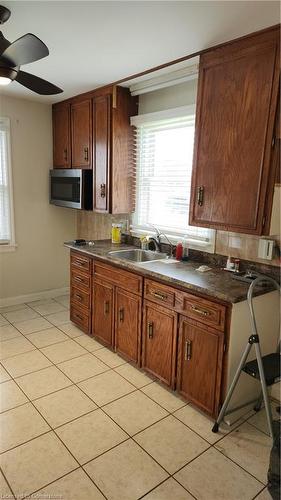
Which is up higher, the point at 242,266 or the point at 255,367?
the point at 242,266

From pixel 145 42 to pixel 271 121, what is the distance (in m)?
0.96

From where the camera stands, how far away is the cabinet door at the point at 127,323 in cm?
→ 260

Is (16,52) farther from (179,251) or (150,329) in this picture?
(150,329)

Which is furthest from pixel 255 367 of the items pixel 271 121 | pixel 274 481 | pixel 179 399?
pixel 271 121

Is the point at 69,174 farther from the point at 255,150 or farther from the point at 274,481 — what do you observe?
the point at 274,481

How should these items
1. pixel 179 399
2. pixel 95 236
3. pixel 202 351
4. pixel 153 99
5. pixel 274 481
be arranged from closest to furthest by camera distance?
pixel 274 481 < pixel 202 351 < pixel 179 399 < pixel 153 99 < pixel 95 236

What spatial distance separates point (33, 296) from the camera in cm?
419

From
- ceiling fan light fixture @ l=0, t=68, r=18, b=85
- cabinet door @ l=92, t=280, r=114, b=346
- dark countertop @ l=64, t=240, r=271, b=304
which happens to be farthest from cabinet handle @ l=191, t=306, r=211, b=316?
ceiling fan light fixture @ l=0, t=68, r=18, b=85

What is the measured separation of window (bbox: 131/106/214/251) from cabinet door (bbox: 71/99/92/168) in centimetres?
51

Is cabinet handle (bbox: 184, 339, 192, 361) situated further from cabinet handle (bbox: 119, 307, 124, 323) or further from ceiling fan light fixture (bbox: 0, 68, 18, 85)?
ceiling fan light fixture (bbox: 0, 68, 18, 85)

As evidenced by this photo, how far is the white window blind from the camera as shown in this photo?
3.65m

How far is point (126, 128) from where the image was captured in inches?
126

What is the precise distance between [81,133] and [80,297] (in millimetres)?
1744

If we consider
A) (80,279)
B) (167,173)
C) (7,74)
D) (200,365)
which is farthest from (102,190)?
(200,365)
